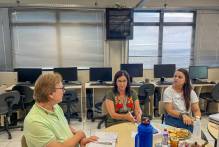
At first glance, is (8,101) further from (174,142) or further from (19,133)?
(174,142)

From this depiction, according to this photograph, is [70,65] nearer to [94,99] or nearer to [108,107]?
[94,99]

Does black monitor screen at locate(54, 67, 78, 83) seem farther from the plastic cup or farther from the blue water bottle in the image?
the blue water bottle

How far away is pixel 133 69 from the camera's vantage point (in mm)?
5176

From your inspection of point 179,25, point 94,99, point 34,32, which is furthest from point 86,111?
point 179,25

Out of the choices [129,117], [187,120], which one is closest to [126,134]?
[129,117]

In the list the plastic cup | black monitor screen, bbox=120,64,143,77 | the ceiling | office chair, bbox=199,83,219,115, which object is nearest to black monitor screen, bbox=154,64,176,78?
black monitor screen, bbox=120,64,143,77

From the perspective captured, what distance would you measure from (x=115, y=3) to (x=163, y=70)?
6.05ft

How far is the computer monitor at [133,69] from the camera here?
16.8 ft

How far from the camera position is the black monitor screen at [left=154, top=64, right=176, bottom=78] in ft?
17.2

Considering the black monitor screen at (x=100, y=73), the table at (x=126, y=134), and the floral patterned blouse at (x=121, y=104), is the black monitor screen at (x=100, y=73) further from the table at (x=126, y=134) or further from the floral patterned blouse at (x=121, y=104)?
the table at (x=126, y=134)

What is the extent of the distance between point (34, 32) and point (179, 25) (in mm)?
3416

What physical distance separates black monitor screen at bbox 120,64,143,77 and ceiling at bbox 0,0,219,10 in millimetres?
1304

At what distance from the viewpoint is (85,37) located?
5316mm

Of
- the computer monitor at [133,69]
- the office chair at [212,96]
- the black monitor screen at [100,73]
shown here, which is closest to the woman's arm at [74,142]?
the black monitor screen at [100,73]
